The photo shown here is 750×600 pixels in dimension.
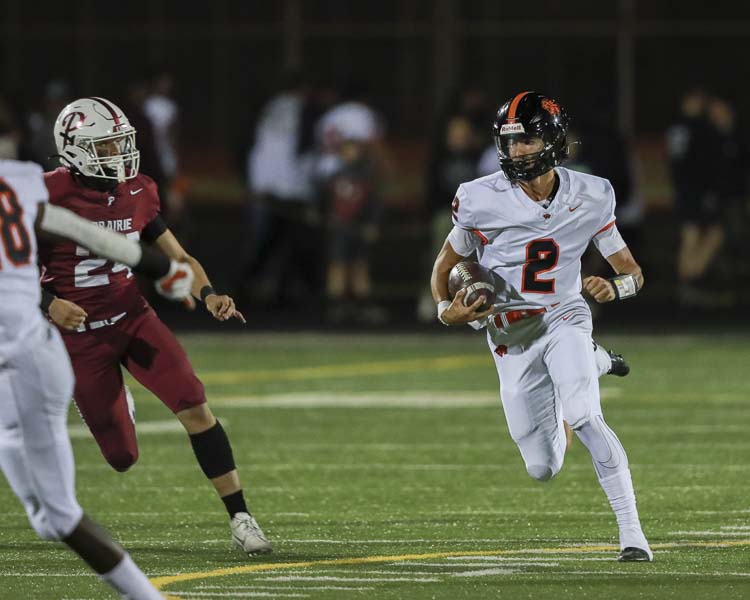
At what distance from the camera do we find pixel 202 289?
310 inches

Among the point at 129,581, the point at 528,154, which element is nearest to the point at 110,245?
the point at 129,581

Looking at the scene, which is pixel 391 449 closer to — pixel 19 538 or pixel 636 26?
pixel 19 538

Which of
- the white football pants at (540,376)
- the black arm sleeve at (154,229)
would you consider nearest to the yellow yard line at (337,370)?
the black arm sleeve at (154,229)

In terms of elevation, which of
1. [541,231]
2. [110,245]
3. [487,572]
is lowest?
[487,572]

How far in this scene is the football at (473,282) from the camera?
7.61m

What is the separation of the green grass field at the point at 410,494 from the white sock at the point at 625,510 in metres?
0.10

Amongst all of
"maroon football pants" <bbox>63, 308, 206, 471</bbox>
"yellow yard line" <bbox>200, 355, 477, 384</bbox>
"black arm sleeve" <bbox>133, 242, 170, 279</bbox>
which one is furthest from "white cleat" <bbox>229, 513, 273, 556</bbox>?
"yellow yard line" <bbox>200, 355, 477, 384</bbox>

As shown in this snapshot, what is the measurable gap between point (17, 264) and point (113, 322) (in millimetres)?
1858

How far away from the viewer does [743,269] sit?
22109 millimetres

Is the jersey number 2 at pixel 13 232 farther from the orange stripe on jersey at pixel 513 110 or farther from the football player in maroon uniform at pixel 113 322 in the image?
the orange stripe on jersey at pixel 513 110

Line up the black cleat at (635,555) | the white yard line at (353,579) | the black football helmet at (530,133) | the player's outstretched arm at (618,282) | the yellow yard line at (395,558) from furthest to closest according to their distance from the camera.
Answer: the black football helmet at (530,133) → the player's outstretched arm at (618,282) → the black cleat at (635,555) → the yellow yard line at (395,558) → the white yard line at (353,579)

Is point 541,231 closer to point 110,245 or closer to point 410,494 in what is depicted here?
point 410,494

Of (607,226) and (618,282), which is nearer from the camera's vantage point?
(618,282)

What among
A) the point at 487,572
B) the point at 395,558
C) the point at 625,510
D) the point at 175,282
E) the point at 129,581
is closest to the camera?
the point at 129,581
